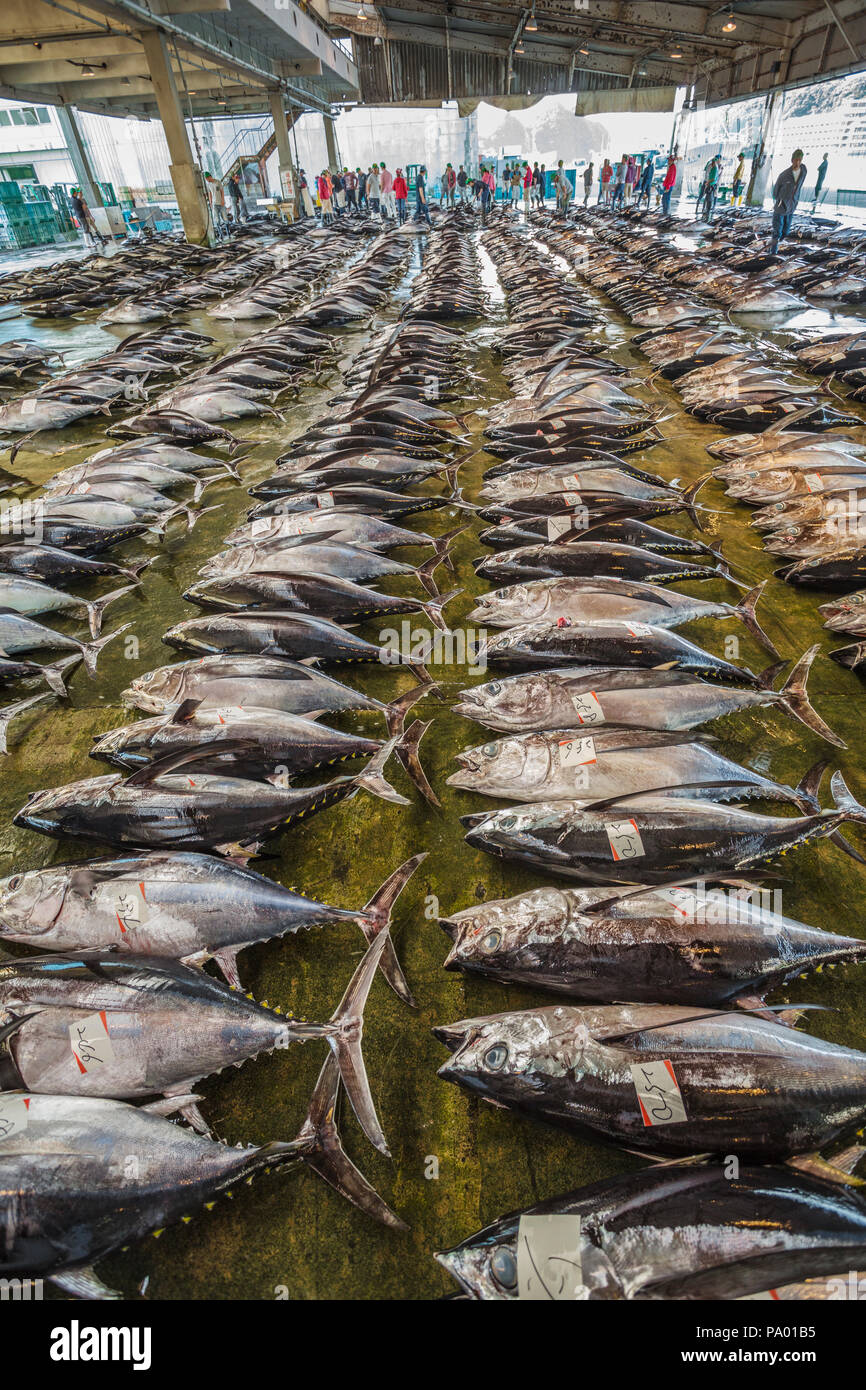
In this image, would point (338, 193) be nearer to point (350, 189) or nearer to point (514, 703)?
point (350, 189)

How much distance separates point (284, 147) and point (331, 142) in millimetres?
10437

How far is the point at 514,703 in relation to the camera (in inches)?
104

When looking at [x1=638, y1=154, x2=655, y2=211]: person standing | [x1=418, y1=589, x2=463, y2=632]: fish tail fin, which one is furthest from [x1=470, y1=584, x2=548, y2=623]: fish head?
[x1=638, y1=154, x2=655, y2=211]: person standing

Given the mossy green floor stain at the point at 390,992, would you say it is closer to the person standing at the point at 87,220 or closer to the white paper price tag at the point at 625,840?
the white paper price tag at the point at 625,840

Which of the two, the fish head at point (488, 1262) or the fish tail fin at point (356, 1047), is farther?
the fish tail fin at point (356, 1047)

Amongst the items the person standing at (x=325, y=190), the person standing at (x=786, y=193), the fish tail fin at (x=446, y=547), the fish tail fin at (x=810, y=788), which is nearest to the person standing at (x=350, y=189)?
the person standing at (x=325, y=190)

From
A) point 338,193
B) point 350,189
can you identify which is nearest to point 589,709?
point 350,189

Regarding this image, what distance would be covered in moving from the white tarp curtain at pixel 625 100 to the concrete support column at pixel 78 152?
25846mm

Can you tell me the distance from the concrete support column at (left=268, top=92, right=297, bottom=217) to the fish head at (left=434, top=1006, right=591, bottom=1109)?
32.2 meters

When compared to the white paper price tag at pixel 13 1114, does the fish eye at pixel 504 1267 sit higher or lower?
lower

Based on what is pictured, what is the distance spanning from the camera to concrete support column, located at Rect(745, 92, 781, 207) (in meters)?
22.8

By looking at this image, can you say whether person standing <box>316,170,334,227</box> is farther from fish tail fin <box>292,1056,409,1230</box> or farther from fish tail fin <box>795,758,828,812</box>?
fish tail fin <box>292,1056,409,1230</box>

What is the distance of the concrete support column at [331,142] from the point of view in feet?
111

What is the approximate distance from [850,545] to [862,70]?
75.5ft
